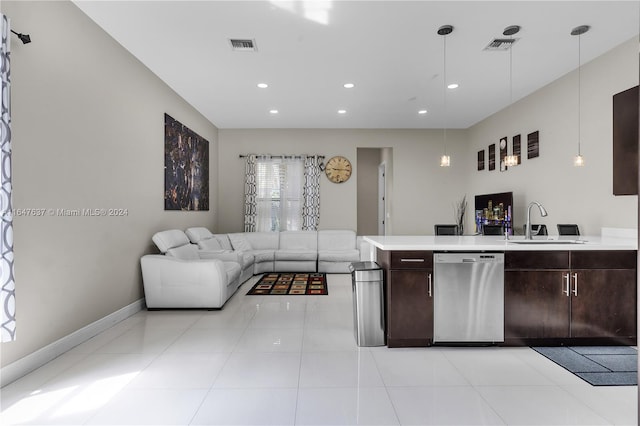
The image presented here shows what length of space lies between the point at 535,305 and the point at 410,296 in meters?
1.07

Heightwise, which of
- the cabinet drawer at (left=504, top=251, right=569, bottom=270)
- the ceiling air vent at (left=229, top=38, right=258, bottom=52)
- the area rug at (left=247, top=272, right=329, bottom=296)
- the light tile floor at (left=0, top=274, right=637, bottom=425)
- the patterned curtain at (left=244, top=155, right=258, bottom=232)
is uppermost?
the ceiling air vent at (left=229, top=38, right=258, bottom=52)

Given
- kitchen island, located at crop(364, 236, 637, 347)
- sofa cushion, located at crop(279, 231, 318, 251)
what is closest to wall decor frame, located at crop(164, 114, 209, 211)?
sofa cushion, located at crop(279, 231, 318, 251)

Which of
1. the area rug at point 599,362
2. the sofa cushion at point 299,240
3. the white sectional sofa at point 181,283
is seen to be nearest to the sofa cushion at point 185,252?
the white sectional sofa at point 181,283

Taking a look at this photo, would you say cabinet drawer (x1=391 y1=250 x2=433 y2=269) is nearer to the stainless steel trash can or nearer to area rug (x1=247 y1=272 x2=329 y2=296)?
the stainless steel trash can

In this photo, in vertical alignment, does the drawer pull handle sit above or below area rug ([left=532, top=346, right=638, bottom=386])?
above

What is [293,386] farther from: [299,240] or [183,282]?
[299,240]

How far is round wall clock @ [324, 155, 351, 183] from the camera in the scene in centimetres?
752

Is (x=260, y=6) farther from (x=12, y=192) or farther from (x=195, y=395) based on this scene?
(x=195, y=395)

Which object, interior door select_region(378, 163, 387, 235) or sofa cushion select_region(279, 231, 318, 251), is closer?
sofa cushion select_region(279, 231, 318, 251)

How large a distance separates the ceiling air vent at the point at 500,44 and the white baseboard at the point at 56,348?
16.1 feet

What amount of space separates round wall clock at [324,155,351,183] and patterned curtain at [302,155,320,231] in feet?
0.81

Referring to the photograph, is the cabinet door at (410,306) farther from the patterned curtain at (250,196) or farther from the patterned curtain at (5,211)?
the patterned curtain at (250,196)

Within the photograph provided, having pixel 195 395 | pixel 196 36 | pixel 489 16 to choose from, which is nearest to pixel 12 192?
pixel 195 395

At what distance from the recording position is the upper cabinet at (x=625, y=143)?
2664 millimetres
